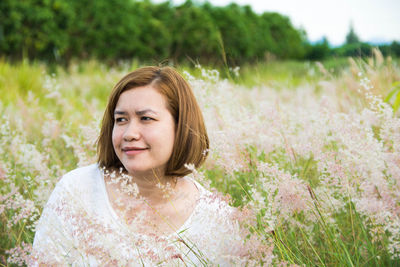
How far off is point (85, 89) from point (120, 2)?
877 cm

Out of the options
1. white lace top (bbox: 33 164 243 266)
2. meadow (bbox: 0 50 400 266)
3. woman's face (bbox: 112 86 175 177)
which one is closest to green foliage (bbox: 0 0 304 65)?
meadow (bbox: 0 50 400 266)

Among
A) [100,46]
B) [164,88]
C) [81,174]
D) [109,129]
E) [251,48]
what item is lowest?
[251,48]

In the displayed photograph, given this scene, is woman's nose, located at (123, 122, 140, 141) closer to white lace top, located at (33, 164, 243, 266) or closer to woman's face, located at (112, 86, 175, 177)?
woman's face, located at (112, 86, 175, 177)

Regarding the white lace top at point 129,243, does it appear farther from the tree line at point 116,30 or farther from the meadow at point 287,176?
the tree line at point 116,30

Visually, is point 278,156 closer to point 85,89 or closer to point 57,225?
point 57,225

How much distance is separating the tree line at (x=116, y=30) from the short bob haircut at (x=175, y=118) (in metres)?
6.52

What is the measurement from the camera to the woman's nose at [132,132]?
188 centimetres

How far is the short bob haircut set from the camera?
2115mm

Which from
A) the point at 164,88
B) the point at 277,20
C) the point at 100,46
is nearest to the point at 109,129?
the point at 164,88

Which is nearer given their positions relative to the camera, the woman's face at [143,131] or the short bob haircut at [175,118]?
the woman's face at [143,131]

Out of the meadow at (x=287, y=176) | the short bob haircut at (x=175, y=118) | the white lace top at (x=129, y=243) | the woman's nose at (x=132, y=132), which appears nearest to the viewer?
the white lace top at (x=129, y=243)

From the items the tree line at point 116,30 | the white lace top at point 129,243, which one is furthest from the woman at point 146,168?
the tree line at point 116,30

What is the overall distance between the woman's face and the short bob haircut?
44mm

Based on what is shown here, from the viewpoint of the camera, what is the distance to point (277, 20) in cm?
2797
